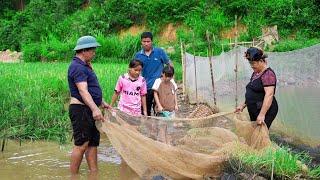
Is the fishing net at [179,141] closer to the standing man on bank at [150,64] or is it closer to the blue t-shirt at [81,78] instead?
the blue t-shirt at [81,78]

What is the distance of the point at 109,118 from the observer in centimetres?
526

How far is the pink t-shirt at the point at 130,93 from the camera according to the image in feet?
18.7

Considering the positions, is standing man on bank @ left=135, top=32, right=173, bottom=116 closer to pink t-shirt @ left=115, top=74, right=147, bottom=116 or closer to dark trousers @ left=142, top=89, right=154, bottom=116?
dark trousers @ left=142, top=89, right=154, bottom=116

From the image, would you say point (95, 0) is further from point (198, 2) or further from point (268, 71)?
point (268, 71)

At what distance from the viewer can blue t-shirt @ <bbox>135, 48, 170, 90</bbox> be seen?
6.18 m

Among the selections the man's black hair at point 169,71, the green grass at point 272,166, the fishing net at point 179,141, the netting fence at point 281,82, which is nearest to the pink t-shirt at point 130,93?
the man's black hair at point 169,71

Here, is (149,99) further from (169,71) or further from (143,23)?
(143,23)

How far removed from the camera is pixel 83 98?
485 centimetres

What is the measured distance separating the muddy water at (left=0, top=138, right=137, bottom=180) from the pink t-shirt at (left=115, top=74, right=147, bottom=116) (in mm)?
594

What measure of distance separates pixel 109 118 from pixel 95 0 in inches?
862

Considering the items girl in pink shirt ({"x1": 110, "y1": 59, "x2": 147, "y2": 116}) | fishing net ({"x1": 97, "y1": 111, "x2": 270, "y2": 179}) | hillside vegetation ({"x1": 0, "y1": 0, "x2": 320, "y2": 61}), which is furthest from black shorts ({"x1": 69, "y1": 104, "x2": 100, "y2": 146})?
hillside vegetation ({"x1": 0, "y1": 0, "x2": 320, "y2": 61})

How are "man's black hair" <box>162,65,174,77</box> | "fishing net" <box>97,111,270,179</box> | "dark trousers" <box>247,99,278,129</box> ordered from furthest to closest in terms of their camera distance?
1. "man's black hair" <box>162,65,174,77</box>
2. "dark trousers" <box>247,99,278,129</box>
3. "fishing net" <box>97,111,270,179</box>

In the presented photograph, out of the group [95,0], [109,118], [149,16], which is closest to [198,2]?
[149,16]

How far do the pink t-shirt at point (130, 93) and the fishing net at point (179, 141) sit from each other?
0.46m
